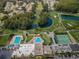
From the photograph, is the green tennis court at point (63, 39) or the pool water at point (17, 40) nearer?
the green tennis court at point (63, 39)

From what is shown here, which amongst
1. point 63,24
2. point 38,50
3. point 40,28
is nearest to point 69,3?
point 63,24

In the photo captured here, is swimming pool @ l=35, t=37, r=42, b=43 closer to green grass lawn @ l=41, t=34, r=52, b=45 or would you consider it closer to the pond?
green grass lawn @ l=41, t=34, r=52, b=45

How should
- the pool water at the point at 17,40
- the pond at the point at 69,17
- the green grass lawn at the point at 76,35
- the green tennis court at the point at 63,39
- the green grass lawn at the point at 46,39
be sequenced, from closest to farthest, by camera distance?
the green grass lawn at the point at 46,39, the green tennis court at the point at 63,39, the pool water at the point at 17,40, the green grass lawn at the point at 76,35, the pond at the point at 69,17

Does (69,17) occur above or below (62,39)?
above

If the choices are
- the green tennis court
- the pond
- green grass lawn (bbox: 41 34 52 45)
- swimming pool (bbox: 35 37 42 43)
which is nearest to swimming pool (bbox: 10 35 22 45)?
swimming pool (bbox: 35 37 42 43)

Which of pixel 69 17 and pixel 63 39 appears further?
pixel 69 17

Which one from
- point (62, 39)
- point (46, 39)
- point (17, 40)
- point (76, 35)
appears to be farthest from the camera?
point (76, 35)

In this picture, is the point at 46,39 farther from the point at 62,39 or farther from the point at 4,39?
the point at 4,39

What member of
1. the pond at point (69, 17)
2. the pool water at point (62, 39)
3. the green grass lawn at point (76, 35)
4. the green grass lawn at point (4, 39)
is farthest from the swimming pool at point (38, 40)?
the pond at point (69, 17)

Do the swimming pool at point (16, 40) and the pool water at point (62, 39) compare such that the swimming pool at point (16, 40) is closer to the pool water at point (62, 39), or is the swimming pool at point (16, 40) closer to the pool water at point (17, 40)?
the pool water at point (17, 40)

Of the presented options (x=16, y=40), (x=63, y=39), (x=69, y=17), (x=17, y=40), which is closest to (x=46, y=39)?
(x=63, y=39)

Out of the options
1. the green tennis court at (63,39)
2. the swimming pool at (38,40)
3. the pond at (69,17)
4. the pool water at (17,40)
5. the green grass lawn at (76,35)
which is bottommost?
the green tennis court at (63,39)
